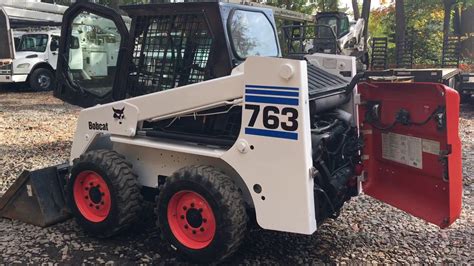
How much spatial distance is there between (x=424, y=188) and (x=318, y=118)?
104 cm

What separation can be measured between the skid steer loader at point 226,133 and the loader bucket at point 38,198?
4cm

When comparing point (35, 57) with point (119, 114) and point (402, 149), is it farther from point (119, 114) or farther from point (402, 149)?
point (402, 149)

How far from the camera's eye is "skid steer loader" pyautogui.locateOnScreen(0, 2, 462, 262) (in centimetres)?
341

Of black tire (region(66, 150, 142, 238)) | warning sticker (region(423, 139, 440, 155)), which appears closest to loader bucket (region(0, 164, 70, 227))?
black tire (region(66, 150, 142, 238))

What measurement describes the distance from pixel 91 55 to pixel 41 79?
14081mm

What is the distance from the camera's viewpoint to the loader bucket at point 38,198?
4.57 m

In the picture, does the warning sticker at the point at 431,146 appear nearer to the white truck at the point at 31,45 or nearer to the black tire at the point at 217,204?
the black tire at the point at 217,204

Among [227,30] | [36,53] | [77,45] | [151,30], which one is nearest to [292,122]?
[227,30]

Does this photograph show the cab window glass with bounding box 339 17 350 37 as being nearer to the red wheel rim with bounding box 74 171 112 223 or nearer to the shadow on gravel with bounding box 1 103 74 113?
the shadow on gravel with bounding box 1 103 74 113

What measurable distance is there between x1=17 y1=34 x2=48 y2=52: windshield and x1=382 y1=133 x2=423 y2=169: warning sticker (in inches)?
622

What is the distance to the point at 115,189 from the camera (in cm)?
403

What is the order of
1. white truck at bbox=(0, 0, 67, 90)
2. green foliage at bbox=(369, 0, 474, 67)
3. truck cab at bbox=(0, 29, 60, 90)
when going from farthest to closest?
green foliage at bbox=(369, 0, 474, 67)
truck cab at bbox=(0, 29, 60, 90)
white truck at bbox=(0, 0, 67, 90)

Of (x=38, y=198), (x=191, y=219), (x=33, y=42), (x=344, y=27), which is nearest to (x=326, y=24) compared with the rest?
A: (x=344, y=27)

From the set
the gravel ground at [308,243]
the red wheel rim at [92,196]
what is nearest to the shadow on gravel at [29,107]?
the gravel ground at [308,243]
